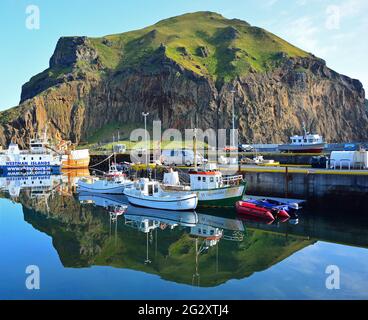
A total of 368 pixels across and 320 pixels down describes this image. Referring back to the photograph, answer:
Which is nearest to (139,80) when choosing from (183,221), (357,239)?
(183,221)

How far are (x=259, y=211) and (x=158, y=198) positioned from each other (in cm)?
1129

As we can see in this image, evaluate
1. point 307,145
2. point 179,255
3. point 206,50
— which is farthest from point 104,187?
point 206,50

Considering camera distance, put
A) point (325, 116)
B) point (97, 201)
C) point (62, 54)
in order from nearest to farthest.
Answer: point (97, 201) < point (325, 116) < point (62, 54)

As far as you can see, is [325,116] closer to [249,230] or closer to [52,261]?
[249,230]

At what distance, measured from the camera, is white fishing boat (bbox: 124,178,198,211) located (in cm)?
4025

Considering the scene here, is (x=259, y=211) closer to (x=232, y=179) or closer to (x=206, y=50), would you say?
(x=232, y=179)

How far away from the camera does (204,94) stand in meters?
141

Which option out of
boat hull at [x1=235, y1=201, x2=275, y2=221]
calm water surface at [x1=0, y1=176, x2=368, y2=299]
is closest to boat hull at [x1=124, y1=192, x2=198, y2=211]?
calm water surface at [x1=0, y1=176, x2=368, y2=299]

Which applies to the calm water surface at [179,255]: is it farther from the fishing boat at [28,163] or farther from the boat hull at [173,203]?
the fishing boat at [28,163]

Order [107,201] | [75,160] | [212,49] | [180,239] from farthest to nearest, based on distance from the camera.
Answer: [212,49] → [75,160] → [107,201] → [180,239]

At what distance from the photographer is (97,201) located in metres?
50.8

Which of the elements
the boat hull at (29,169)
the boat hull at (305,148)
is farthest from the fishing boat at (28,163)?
the boat hull at (305,148)

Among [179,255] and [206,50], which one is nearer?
[179,255]
